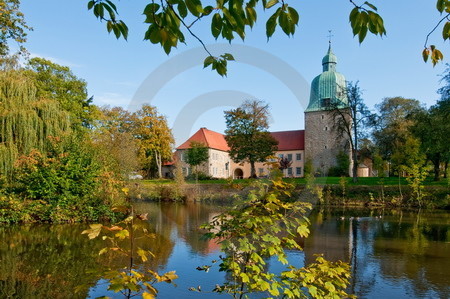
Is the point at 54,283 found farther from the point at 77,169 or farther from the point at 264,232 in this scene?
the point at 77,169

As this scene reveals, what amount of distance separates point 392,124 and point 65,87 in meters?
35.7

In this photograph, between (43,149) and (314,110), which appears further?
(314,110)

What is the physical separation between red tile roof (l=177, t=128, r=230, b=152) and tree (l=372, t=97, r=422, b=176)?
72.3 feet

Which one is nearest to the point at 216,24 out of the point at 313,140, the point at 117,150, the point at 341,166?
the point at 117,150

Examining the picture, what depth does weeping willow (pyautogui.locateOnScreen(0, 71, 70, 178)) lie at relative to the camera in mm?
14266

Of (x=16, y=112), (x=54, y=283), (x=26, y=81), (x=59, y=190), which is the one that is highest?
(x=26, y=81)

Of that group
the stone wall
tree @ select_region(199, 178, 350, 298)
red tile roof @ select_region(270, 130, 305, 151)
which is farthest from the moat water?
red tile roof @ select_region(270, 130, 305, 151)

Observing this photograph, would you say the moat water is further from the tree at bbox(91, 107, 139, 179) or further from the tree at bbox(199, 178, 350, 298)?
the tree at bbox(91, 107, 139, 179)

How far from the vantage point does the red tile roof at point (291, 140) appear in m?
48.8

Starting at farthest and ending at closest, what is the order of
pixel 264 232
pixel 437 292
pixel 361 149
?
pixel 361 149, pixel 437 292, pixel 264 232

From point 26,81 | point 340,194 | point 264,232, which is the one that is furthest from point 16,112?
point 340,194

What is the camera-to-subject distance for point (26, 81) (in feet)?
51.8

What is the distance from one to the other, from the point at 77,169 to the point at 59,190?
115 cm

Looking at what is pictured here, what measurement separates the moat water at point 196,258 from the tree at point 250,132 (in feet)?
65.1
